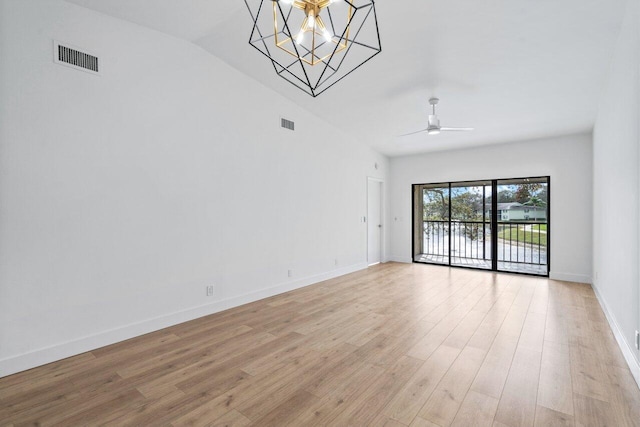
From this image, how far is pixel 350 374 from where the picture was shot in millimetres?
2424

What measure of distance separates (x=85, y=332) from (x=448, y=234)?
6789 millimetres

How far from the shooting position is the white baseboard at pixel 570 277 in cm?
552

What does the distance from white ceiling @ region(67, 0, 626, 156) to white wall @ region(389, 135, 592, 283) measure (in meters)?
0.55

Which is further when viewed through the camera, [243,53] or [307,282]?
[307,282]

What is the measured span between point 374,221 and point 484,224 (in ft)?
7.83

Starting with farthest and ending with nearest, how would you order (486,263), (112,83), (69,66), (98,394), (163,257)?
(486,263) < (163,257) < (112,83) < (69,66) < (98,394)

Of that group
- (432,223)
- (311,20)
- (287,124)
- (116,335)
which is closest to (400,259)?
(432,223)

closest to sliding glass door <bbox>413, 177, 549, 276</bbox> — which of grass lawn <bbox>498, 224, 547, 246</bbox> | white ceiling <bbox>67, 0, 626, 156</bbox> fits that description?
grass lawn <bbox>498, 224, 547, 246</bbox>

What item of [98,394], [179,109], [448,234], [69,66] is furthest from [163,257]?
[448,234]

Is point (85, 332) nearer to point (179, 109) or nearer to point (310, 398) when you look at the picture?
point (310, 398)

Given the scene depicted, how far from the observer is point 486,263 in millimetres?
6844

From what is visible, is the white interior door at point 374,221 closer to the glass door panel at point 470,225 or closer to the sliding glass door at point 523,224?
the glass door panel at point 470,225

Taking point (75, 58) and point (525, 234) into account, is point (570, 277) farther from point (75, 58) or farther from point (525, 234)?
point (75, 58)

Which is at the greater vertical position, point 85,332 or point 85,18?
point 85,18
